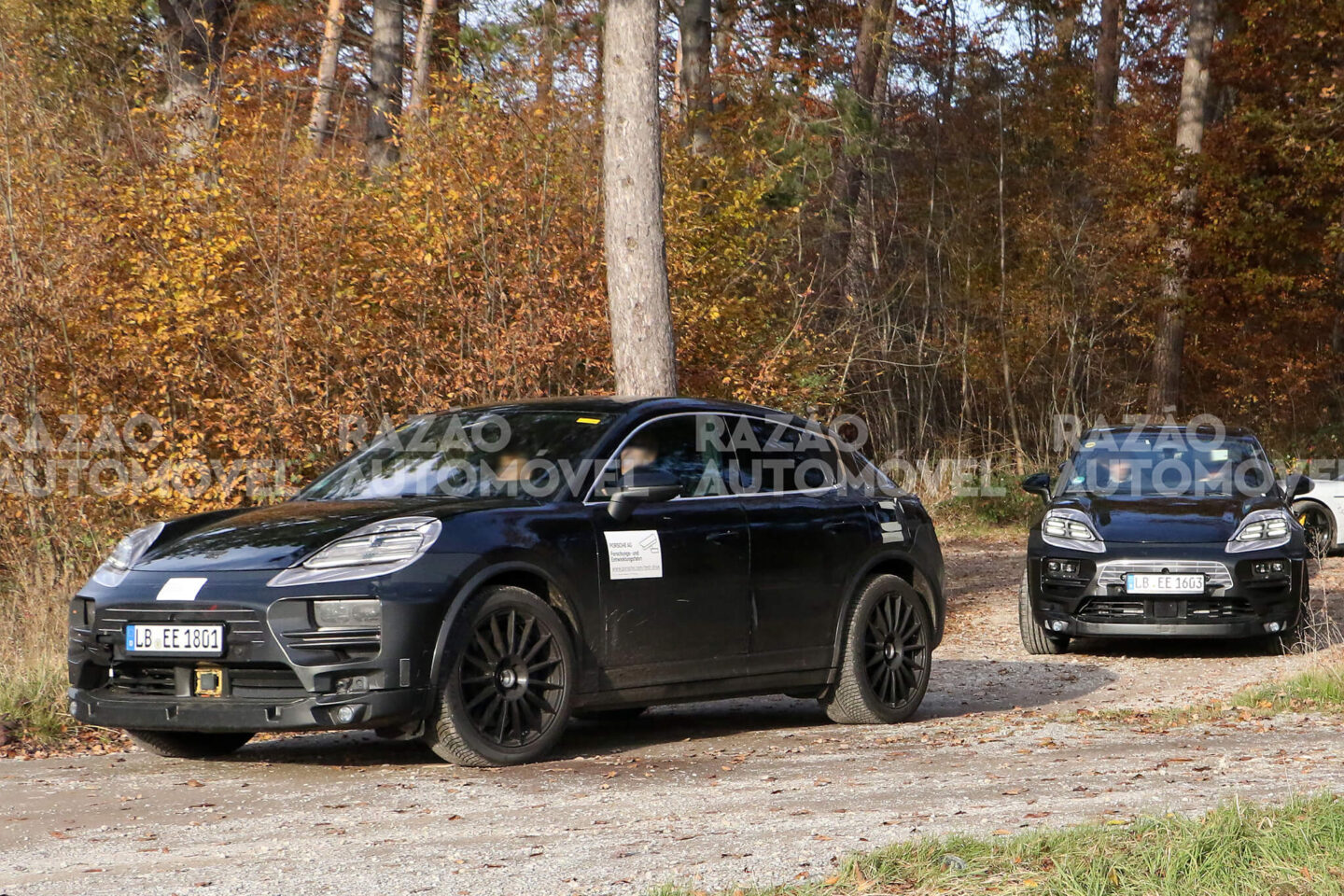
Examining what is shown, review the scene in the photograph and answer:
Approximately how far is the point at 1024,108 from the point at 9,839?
1293 inches

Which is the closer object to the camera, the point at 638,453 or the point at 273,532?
the point at 273,532

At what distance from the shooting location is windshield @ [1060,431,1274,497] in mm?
13078

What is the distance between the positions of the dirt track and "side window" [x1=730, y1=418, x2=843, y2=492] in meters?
1.30

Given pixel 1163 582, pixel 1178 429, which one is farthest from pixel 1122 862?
pixel 1178 429

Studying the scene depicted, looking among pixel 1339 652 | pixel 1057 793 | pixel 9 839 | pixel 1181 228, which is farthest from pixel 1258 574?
pixel 1181 228

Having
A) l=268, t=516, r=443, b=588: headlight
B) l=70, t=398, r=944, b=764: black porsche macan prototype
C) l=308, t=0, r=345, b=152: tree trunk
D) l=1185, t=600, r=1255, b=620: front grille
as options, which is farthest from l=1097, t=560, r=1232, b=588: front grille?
l=308, t=0, r=345, b=152: tree trunk

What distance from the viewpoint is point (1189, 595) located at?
11836 millimetres

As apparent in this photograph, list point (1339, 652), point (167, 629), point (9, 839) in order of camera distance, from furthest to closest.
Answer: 1. point (1339, 652)
2. point (167, 629)
3. point (9, 839)

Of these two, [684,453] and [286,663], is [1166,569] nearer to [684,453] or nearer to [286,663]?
[684,453]

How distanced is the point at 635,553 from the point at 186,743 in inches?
88.8

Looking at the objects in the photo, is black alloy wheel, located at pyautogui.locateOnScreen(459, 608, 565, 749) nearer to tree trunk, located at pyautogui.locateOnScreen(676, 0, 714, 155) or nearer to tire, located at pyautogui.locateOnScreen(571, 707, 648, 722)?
tire, located at pyautogui.locateOnScreen(571, 707, 648, 722)

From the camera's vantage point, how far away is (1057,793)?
6438 mm

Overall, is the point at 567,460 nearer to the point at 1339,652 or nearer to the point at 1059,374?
the point at 1339,652

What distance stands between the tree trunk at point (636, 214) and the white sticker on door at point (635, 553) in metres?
5.74
